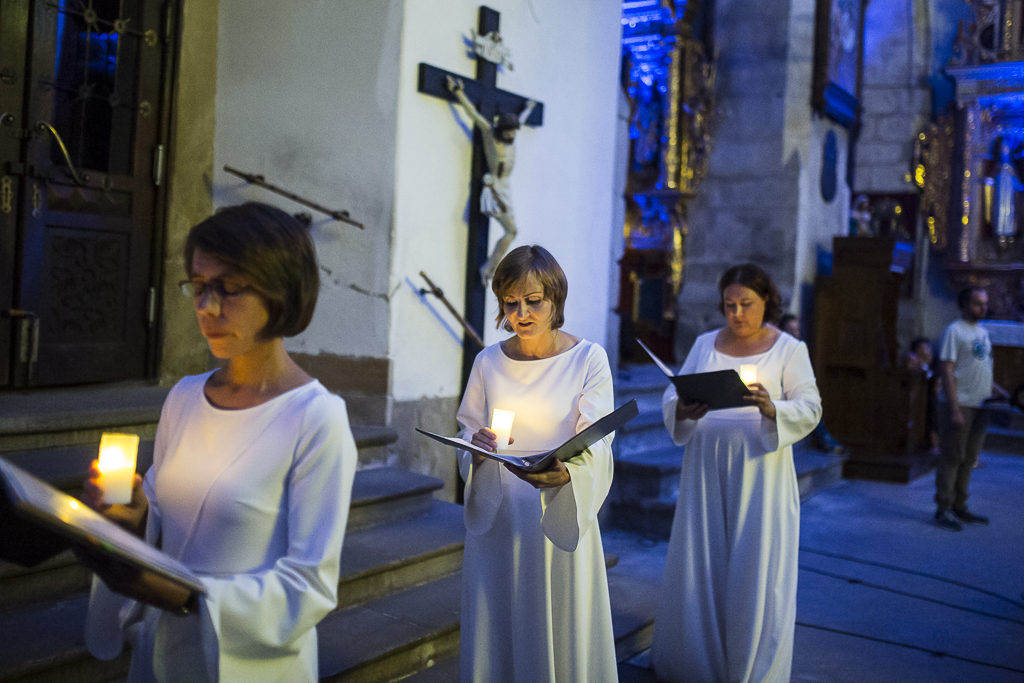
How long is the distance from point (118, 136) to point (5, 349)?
1.35 meters

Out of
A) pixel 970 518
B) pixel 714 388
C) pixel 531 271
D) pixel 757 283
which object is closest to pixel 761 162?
pixel 970 518

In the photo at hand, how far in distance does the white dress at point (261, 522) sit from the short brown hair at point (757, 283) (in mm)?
2457

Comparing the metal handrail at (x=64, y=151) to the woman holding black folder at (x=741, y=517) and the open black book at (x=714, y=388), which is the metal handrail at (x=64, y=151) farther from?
the woman holding black folder at (x=741, y=517)

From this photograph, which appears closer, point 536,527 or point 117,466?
point 117,466

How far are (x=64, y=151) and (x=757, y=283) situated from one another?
11.7 feet

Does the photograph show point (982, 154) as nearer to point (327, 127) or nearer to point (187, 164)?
point (327, 127)

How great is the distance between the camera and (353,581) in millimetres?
3578

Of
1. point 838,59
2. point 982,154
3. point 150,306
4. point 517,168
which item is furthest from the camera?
point 982,154

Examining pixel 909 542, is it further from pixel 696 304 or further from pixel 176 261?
pixel 176 261

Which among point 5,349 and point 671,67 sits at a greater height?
point 671,67

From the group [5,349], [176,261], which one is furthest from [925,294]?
[5,349]

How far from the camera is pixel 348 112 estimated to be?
5070mm

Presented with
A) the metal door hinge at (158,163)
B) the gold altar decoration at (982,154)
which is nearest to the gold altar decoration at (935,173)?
the gold altar decoration at (982,154)

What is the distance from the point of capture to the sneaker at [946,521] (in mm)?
6730
